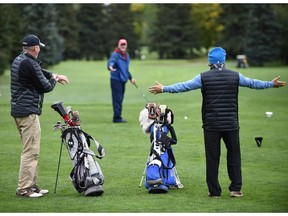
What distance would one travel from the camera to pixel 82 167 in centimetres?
927

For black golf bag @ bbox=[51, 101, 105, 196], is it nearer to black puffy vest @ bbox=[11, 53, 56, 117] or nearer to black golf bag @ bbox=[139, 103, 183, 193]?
black puffy vest @ bbox=[11, 53, 56, 117]

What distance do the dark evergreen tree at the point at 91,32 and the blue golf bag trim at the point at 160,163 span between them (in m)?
83.7

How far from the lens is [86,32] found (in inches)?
3718

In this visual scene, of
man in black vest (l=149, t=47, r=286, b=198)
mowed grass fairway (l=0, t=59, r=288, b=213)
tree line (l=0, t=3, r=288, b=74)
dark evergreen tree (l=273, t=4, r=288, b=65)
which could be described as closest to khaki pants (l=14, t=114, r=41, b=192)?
A: mowed grass fairway (l=0, t=59, r=288, b=213)

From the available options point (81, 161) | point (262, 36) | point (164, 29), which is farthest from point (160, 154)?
point (164, 29)

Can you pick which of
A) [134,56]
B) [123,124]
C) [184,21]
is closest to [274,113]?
[123,124]

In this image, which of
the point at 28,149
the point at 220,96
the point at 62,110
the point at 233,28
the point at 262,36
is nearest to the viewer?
the point at 220,96

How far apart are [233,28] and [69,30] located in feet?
80.9

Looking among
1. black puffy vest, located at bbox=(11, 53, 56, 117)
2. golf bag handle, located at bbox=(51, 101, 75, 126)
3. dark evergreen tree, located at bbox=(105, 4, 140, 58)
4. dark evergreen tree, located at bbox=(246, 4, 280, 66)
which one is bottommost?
golf bag handle, located at bbox=(51, 101, 75, 126)

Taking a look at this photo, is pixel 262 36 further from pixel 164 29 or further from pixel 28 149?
pixel 28 149

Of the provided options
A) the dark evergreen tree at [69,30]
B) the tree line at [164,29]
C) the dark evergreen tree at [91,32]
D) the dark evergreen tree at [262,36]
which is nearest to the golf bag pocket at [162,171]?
the dark evergreen tree at [262,36]

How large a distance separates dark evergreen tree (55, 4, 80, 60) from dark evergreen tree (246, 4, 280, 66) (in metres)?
33.9

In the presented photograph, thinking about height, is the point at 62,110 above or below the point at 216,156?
above

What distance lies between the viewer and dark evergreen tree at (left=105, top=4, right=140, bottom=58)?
9369 centimetres
